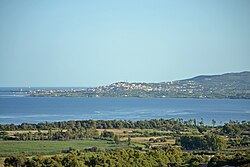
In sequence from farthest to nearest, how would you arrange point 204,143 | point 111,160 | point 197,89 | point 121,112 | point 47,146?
point 197,89, point 121,112, point 47,146, point 204,143, point 111,160

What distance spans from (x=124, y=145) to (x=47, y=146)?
7.48 meters

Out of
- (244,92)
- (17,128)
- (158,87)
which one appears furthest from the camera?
(158,87)

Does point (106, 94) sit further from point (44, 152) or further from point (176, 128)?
point (44, 152)

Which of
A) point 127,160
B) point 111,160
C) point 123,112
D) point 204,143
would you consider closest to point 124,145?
point 204,143

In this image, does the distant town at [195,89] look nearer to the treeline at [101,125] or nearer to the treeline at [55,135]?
the treeline at [101,125]

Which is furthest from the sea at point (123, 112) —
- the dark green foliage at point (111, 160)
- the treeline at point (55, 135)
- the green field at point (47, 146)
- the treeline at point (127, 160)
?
the treeline at point (127, 160)

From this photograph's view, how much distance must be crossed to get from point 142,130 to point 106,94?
126m

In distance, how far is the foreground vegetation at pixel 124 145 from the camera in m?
30.5

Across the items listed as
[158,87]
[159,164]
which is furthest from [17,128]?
[158,87]

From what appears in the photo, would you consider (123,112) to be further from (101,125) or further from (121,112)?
(101,125)

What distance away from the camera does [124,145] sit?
47438mm

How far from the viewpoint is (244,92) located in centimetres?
15188

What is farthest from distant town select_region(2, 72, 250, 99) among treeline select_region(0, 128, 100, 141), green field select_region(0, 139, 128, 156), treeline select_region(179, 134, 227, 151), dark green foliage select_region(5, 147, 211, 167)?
dark green foliage select_region(5, 147, 211, 167)

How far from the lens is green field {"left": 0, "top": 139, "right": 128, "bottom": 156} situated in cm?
4331
